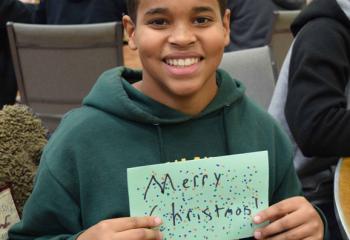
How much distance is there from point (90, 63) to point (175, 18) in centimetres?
127

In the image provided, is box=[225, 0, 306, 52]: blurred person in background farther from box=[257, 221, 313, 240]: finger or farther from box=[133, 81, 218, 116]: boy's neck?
box=[257, 221, 313, 240]: finger

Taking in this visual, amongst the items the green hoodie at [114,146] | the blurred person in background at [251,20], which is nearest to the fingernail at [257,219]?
the green hoodie at [114,146]

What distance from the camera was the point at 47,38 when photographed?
2.03m

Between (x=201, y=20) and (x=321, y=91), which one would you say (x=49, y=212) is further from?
(x=321, y=91)

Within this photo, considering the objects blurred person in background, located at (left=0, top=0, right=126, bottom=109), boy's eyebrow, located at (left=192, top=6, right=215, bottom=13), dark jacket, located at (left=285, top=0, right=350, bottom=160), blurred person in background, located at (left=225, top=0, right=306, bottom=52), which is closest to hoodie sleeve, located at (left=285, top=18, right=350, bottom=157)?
dark jacket, located at (left=285, top=0, right=350, bottom=160)

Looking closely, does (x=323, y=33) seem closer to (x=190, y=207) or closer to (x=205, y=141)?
(x=205, y=141)

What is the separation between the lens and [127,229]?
0.84m

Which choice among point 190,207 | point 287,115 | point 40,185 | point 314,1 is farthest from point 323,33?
point 40,185

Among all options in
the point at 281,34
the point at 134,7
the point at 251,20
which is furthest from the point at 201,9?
the point at 251,20

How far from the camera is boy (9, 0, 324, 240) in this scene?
883 millimetres

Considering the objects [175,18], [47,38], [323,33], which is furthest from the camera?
[47,38]

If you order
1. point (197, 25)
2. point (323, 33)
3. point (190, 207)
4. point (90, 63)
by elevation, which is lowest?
point (90, 63)

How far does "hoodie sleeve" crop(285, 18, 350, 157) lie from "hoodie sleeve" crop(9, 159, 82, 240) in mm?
691

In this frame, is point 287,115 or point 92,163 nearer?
point 92,163
